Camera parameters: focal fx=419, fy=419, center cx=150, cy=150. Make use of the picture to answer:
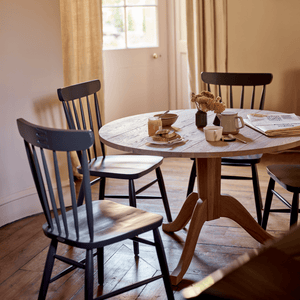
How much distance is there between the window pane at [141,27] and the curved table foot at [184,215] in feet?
7.17

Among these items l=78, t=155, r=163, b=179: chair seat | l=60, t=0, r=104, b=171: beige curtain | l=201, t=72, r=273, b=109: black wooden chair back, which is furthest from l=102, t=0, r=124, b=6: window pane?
l=78, t=155, r=163, b=179: chair seat

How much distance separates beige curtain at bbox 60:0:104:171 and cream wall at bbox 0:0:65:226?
0.49m

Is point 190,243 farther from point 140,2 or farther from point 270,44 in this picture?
point 140,2

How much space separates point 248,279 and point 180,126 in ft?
5.51

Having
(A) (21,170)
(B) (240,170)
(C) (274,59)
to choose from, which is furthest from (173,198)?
(C) (274,59)

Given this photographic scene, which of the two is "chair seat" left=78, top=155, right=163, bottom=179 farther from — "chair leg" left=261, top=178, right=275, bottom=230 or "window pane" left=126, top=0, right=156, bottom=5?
"window pane" left=126, top=0, right=156, bottom=5

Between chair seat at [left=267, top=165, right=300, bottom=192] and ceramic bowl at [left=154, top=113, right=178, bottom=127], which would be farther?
ceramic bowl at [left=154, top=113, right=178, bottom=127]

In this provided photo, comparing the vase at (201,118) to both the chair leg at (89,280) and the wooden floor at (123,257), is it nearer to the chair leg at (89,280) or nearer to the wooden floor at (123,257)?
the wooden floor at (123,257)

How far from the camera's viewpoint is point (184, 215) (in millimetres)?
2434

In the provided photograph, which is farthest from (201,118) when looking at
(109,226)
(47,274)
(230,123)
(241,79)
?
(47,274)

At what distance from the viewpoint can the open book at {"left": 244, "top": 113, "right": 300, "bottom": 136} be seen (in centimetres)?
188

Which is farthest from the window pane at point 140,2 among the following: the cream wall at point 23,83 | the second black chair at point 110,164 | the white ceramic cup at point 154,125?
the white ceramic cup at point 154,125

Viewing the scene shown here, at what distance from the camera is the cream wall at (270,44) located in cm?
394

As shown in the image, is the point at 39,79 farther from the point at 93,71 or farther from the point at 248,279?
the point at 248,279
